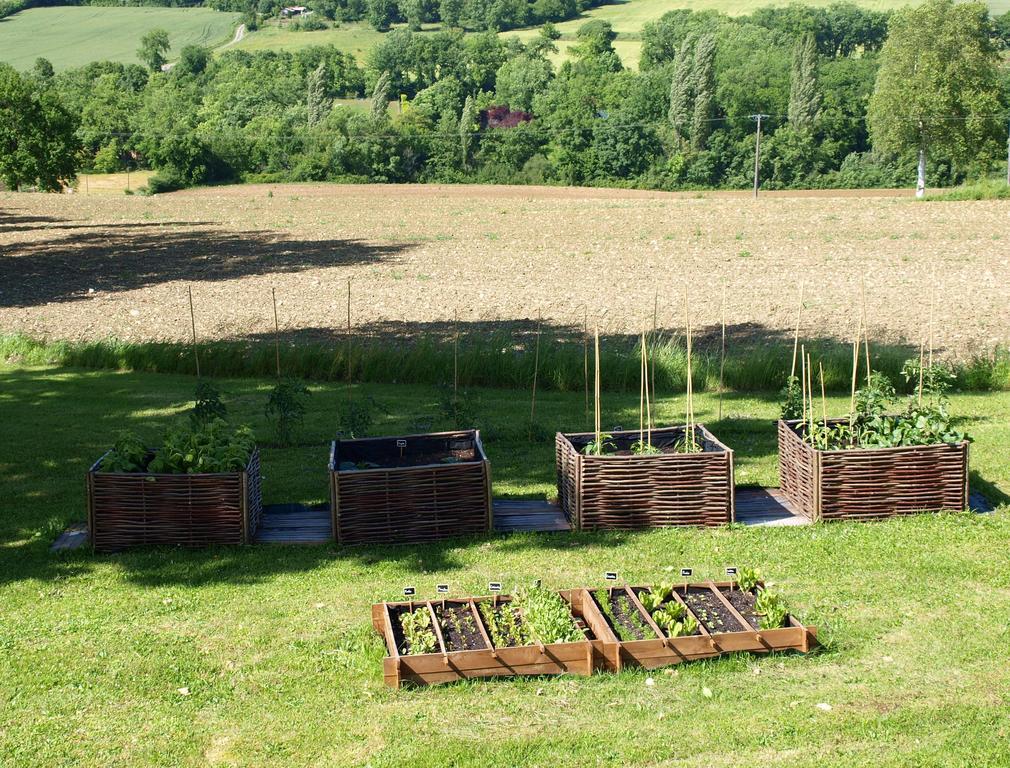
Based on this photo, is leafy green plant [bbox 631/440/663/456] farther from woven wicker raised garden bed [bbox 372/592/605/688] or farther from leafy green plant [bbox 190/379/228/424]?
leafy green plant [bbox 190/379/228/424]

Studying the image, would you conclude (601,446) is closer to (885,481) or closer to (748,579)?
(885,481)

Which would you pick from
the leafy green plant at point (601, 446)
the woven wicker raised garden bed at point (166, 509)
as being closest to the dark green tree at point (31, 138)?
the woven wicker raised garden bed at point (166, 509)

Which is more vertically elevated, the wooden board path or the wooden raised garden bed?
the wooden raised garden bed

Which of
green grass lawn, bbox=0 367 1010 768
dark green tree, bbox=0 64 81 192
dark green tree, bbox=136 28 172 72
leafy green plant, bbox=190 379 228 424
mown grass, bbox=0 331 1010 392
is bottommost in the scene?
mown grass, bbox=0 331 1010 392

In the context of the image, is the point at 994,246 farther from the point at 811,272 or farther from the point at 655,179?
the point at 655,179

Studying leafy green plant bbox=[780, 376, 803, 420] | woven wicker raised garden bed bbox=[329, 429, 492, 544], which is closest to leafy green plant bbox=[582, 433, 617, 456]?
woven wicker raised garden bed bbox=[329, 429, 492, 544]

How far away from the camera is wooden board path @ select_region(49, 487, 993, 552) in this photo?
346 inches

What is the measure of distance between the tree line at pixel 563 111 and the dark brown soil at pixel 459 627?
1639 inches

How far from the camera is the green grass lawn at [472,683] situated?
18.0 feet

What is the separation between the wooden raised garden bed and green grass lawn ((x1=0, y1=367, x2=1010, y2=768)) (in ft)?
0.35

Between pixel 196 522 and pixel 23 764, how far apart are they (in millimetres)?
3199

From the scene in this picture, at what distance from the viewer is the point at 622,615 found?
6.86 meters

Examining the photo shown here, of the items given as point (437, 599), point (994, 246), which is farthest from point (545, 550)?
point (994, 246)

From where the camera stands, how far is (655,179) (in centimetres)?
7475
